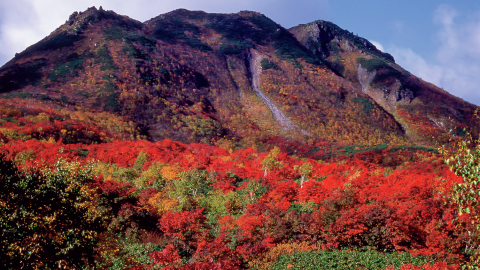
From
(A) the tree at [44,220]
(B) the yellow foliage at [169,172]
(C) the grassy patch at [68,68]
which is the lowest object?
(B) the yellow foliage at [169,172]

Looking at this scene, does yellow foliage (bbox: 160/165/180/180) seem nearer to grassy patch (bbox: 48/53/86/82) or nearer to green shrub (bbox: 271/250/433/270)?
green shrub (bbox: 271/250/433/270)

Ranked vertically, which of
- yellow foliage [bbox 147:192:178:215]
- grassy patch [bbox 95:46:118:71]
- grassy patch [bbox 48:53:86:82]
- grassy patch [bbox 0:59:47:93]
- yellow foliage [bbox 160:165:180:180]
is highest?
grassy patch [bbox 95:46:118:71]

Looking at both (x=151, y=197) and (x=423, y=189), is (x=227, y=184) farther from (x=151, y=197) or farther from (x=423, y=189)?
(x=423, y=189)

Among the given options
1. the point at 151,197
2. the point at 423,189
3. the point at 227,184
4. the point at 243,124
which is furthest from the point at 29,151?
the point at 243,124

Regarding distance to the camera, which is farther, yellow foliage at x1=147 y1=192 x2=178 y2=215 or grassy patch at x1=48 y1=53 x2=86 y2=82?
grassy patch at x1=48 y1=53 x2=86 y2=82

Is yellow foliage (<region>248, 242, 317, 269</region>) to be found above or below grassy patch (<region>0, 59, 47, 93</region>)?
below

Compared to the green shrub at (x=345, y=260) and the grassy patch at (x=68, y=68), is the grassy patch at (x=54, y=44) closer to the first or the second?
the grassy patch at (x=68, y=68)

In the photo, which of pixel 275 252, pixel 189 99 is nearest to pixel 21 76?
pixel 189 99

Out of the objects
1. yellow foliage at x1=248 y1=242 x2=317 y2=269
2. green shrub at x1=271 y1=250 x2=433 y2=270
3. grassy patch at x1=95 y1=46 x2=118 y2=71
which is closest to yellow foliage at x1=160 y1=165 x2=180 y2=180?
yellow foliage at x1=248 y1=242 x2=317 y2=269

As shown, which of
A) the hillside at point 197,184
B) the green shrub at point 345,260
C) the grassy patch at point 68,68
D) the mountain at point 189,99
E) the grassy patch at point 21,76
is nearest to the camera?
the hillside at point 197,184

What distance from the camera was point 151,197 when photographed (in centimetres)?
3008

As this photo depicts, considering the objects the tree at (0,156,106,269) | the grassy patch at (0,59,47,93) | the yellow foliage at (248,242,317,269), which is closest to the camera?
the tree at (0,156,106,269)

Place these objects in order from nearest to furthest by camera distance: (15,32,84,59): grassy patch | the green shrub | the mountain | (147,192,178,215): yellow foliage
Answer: the green shrub, (147,192,178,215): yellow foliage, the mountain, (15,32,84,59): grassy patch

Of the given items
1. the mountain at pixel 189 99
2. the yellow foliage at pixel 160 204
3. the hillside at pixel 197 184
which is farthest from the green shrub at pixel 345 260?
the mountain at pixel 189 99
